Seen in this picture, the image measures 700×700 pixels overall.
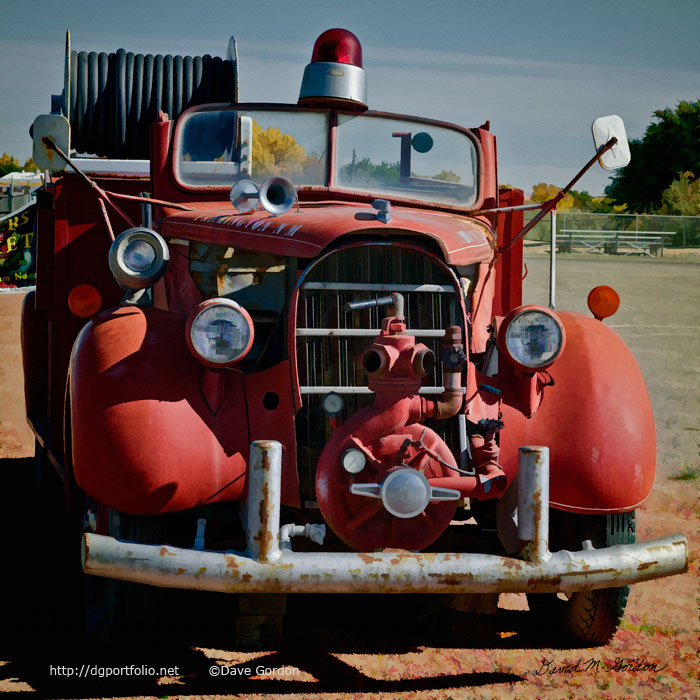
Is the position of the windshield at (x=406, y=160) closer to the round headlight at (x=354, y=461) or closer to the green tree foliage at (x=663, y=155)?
the round headlight at (x=354, y=461)

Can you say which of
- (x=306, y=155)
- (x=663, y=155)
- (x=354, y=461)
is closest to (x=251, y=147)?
(x=306, y=155)

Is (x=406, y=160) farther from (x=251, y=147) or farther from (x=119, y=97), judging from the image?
(x=119, y=97)

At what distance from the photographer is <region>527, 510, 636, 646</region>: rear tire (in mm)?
4164

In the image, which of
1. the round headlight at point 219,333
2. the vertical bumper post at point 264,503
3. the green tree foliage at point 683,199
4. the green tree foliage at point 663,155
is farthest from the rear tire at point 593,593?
the green tree foliage at point 663,155

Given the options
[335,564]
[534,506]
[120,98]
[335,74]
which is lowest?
[335,564]

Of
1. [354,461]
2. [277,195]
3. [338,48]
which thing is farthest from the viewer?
[338,48]

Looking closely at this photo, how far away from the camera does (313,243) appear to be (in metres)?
4.02

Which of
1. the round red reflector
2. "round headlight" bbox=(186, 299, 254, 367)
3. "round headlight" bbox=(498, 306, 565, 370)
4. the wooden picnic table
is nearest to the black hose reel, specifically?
the round red reflector

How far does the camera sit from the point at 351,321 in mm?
4074

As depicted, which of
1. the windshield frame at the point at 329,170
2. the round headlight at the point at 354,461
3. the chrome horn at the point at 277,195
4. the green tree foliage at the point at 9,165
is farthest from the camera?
the green tree foliage at the point at 9,165

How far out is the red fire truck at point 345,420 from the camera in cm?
353

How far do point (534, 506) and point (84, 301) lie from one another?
258 cm

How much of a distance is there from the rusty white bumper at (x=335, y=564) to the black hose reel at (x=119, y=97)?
17.3 ft

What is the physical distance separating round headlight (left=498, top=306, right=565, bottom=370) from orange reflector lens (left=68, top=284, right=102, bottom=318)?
214cm
